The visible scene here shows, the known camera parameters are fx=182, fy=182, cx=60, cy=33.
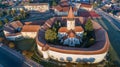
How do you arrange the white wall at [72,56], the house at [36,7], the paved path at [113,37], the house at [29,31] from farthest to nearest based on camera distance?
the house at [36,7] < the house at [29,31] < the paved path at [113,37] < the white wall at [72,56]

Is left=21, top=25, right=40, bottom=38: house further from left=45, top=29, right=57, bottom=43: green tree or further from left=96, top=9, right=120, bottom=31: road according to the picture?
left=96, top=9, right=120, bottom=31: road

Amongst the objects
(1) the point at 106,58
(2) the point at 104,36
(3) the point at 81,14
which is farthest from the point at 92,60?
(3) the point at 81,14

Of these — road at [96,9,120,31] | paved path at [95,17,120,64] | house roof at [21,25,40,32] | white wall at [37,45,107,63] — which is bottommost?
paved path at [95,17,120,64]

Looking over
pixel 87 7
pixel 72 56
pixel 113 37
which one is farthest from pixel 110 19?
pixel 72 56

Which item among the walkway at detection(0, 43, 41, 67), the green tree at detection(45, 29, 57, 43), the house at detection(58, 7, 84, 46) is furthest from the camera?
the green tree at detection(45, 29, 57, 43)

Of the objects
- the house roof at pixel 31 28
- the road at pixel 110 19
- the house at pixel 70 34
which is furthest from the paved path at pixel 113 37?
the house roof at pixel 31 28

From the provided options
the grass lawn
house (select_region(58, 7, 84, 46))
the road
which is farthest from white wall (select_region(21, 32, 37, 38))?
the road

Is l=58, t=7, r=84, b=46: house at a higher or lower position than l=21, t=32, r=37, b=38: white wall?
higher

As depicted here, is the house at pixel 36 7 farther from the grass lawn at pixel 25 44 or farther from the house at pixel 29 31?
the grass lawn at pixel 25 44
